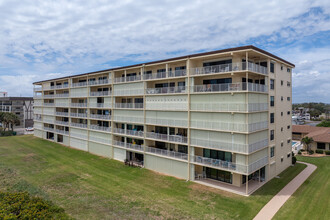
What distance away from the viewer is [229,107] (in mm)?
23453

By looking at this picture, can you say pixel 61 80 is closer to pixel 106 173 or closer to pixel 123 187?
pixel 106 173

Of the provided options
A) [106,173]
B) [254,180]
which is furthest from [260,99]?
[106,173]

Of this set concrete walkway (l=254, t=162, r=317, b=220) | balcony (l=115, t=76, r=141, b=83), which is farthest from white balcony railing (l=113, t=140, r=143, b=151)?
concrete walkway (l=254, t=162, r=317, b=220)

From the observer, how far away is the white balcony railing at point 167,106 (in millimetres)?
27375

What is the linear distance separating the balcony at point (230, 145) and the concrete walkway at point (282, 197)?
5.31 meters

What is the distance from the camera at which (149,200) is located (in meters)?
21.7

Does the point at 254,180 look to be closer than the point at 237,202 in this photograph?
No

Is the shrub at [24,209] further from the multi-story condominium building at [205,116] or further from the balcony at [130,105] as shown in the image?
the balcony at [130,105]

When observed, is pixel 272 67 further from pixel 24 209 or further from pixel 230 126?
pixel 24 209

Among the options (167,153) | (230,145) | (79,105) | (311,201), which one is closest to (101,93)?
(79,105)

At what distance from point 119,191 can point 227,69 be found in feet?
60.9

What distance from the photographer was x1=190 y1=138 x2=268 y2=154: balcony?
2261 centimetres

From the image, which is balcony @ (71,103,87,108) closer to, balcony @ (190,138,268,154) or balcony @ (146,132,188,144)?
balcony @ (146,132,188,144)

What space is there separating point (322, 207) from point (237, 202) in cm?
785
